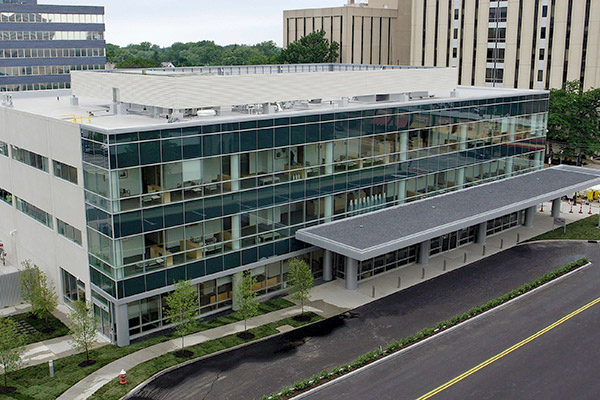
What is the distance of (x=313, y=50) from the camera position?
120625mm

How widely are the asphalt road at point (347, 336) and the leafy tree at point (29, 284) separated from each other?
1200 centimetres

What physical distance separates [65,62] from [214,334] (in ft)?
316

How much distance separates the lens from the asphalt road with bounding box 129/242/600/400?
32219 millimetres

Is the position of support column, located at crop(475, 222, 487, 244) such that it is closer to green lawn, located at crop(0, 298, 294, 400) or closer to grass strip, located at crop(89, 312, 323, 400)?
grass strip, located at crop(89, 312, 323, 400)

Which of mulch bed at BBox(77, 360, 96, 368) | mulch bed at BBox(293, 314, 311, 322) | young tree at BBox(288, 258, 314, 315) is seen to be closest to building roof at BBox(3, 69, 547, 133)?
young tree at BBox(288, 258, 314, 315)

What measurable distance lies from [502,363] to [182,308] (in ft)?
57.0

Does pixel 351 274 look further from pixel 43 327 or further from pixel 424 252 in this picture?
pixel 43 327

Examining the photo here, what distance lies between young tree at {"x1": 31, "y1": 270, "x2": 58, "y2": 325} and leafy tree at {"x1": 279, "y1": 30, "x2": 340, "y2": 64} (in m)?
86.1

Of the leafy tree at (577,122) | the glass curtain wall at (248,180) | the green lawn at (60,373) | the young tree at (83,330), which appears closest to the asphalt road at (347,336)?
the green lawn at (60,373)

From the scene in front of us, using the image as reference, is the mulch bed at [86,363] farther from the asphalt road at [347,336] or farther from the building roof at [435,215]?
the building roof at [435,215]

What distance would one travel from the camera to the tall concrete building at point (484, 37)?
9119 cm

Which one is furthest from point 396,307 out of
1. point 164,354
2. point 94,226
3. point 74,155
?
point 74,155

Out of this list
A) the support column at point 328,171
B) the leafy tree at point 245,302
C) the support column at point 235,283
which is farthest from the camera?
the support column at point 328,171

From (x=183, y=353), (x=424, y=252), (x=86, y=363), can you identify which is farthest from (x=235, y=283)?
(x=424, y=252)
